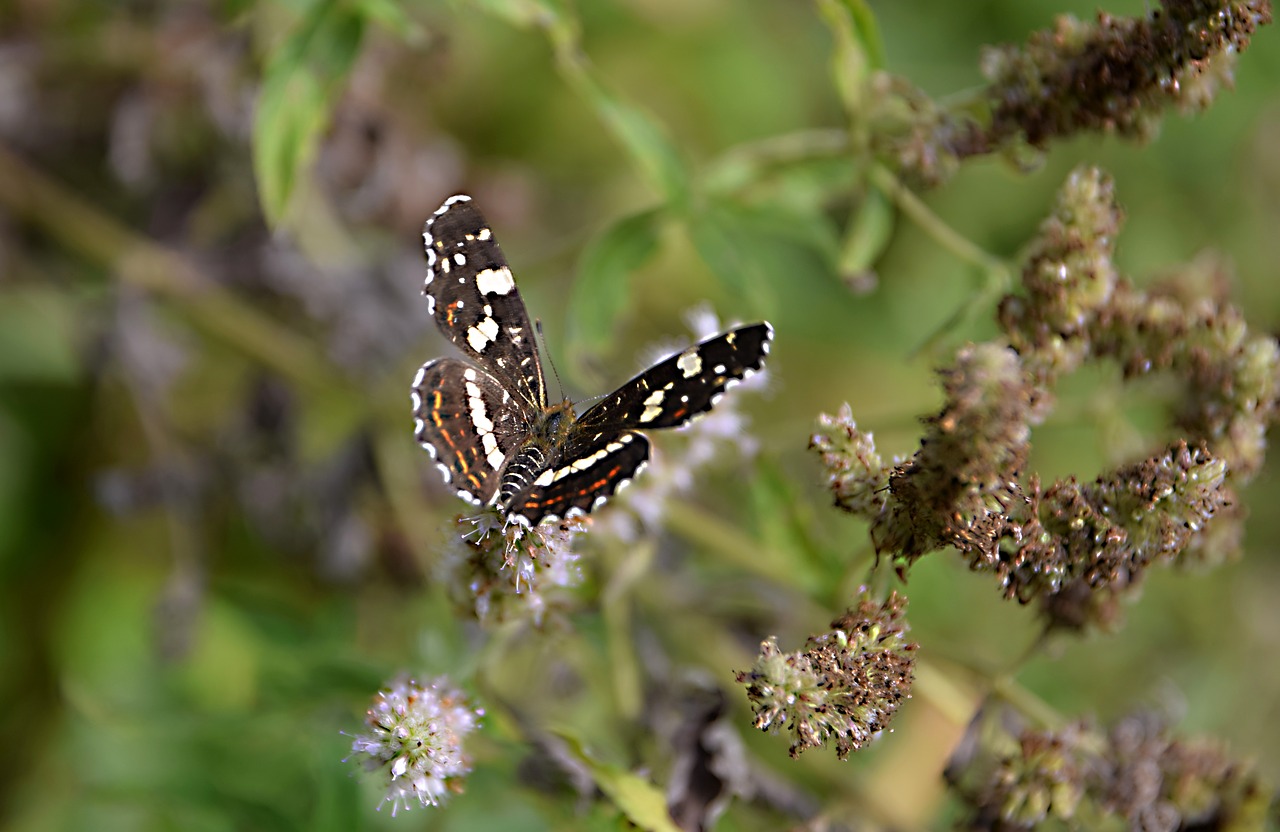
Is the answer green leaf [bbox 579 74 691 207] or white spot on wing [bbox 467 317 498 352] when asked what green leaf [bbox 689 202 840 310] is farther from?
white spot on wing [bbox 467 317 498 352]

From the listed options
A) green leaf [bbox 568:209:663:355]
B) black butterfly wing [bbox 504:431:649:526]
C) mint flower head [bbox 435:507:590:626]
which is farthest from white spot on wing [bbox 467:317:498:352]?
mint flower head [bbox 435:507:590:626]

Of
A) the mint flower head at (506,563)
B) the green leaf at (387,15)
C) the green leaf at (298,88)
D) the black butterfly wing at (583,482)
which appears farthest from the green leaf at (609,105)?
the mint flower head at (506,563)

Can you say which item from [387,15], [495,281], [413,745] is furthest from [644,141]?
[413,745]

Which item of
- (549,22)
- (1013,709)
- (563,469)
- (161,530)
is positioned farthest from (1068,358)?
(161,530)

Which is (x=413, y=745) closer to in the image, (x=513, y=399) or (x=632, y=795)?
(x=632, y=795)

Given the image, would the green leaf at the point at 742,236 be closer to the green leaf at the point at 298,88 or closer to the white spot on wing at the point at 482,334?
the white spot on wing at the point at 482,334

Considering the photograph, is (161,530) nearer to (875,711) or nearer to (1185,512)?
(875,711)
